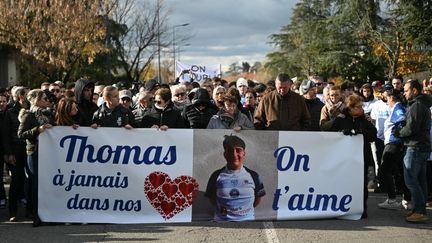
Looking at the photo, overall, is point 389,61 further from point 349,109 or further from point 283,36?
point 349,109

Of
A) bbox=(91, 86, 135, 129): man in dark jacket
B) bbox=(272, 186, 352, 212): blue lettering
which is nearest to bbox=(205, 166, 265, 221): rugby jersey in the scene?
bbox=(272, 186, 352, 212): blue lettering

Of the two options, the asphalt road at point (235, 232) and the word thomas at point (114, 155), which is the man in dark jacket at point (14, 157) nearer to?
the asphalt road at point (235, 232)

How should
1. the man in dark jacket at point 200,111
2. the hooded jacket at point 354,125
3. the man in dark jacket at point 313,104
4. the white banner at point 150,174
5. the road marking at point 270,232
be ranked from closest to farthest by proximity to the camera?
the road marking at point 270,232, the white banner at point 150,174, the hooded jacket at point 354,125, the man in dark jacket at point 200,111, the man in dark jacket at point 313,104

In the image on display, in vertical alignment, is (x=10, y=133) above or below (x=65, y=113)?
below

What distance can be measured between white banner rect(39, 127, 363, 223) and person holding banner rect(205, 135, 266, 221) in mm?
47

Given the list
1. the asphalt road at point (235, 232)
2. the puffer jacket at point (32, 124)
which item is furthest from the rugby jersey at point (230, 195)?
the puffer jacket at point (32, 124)

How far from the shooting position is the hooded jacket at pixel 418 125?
7.36 metres

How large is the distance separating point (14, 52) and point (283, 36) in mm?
35017

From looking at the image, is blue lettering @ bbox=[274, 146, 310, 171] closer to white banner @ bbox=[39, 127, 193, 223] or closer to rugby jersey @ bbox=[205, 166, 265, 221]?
rugby jersey @ bbox=[205, 166, 265, 221]

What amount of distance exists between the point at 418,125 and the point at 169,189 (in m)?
3.28

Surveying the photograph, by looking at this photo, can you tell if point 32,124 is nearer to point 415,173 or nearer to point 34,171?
point 34,171

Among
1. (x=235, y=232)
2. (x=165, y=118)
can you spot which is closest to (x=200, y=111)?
(x=165, y=118)

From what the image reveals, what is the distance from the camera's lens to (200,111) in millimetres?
8219

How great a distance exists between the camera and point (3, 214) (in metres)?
8.27
